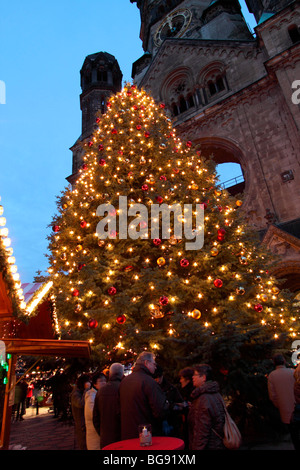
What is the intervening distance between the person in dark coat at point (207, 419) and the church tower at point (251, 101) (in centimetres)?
955

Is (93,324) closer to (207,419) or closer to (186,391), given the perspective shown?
(186,391)

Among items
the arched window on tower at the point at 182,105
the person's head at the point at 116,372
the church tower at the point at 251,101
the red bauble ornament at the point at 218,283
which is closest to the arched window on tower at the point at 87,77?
the church tower at the point at 251,101

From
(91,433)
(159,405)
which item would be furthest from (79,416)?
(159,405)

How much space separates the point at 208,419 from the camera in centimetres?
275

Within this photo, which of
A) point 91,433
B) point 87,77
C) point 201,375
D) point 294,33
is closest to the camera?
point 201,375

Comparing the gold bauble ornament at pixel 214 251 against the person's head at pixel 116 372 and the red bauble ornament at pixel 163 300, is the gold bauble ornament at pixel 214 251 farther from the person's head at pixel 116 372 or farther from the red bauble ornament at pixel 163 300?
the person's head at pixel 116 372

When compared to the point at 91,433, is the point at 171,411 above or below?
above

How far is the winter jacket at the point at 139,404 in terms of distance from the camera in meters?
3.11

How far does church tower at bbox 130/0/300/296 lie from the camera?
12477mm

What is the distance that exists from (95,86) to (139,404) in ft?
87.3

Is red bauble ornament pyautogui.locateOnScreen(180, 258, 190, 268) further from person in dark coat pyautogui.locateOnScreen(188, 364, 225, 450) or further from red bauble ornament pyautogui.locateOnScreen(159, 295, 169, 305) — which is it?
person in dark coat pyautogui.locateOnScreen(188, 364, 225, 450)

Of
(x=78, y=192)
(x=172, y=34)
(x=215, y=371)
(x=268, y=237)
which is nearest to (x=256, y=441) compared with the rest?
(x=215, y=371)

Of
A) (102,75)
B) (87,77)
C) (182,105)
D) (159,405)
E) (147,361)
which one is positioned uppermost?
(102,75)

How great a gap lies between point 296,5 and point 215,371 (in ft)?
58.5
